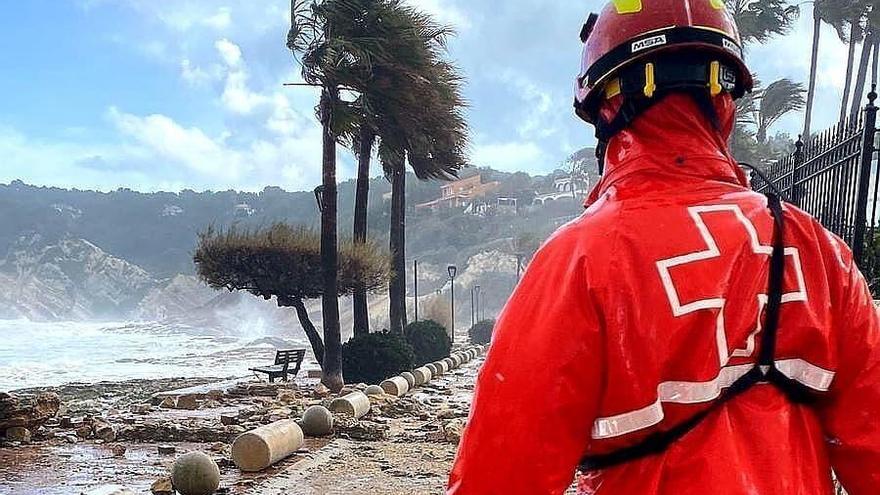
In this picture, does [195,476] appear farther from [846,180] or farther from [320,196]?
[320,196]

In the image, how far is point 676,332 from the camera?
4.43ft

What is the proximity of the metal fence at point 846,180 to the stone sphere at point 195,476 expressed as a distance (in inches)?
164

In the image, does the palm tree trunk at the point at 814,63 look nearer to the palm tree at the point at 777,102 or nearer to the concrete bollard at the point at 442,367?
the palm tree at the point at 777,102

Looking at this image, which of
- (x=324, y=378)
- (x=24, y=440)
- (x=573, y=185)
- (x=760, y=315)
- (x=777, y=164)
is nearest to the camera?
(x=760, y=315)

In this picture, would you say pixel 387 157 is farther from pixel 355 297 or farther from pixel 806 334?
pixel 806 334

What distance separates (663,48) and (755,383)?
1.91 ft

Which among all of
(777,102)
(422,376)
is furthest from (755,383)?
(777,102)

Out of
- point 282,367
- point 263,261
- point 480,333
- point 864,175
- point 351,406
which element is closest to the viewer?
point 864,175

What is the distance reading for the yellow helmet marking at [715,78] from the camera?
157 cm

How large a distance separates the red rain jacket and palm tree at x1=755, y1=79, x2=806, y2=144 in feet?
103

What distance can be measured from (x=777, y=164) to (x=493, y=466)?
7.79 meters

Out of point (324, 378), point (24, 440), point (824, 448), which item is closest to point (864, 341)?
point (824, 448)

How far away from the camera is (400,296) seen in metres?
21.5

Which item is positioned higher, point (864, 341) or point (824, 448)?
point (864, 341)
